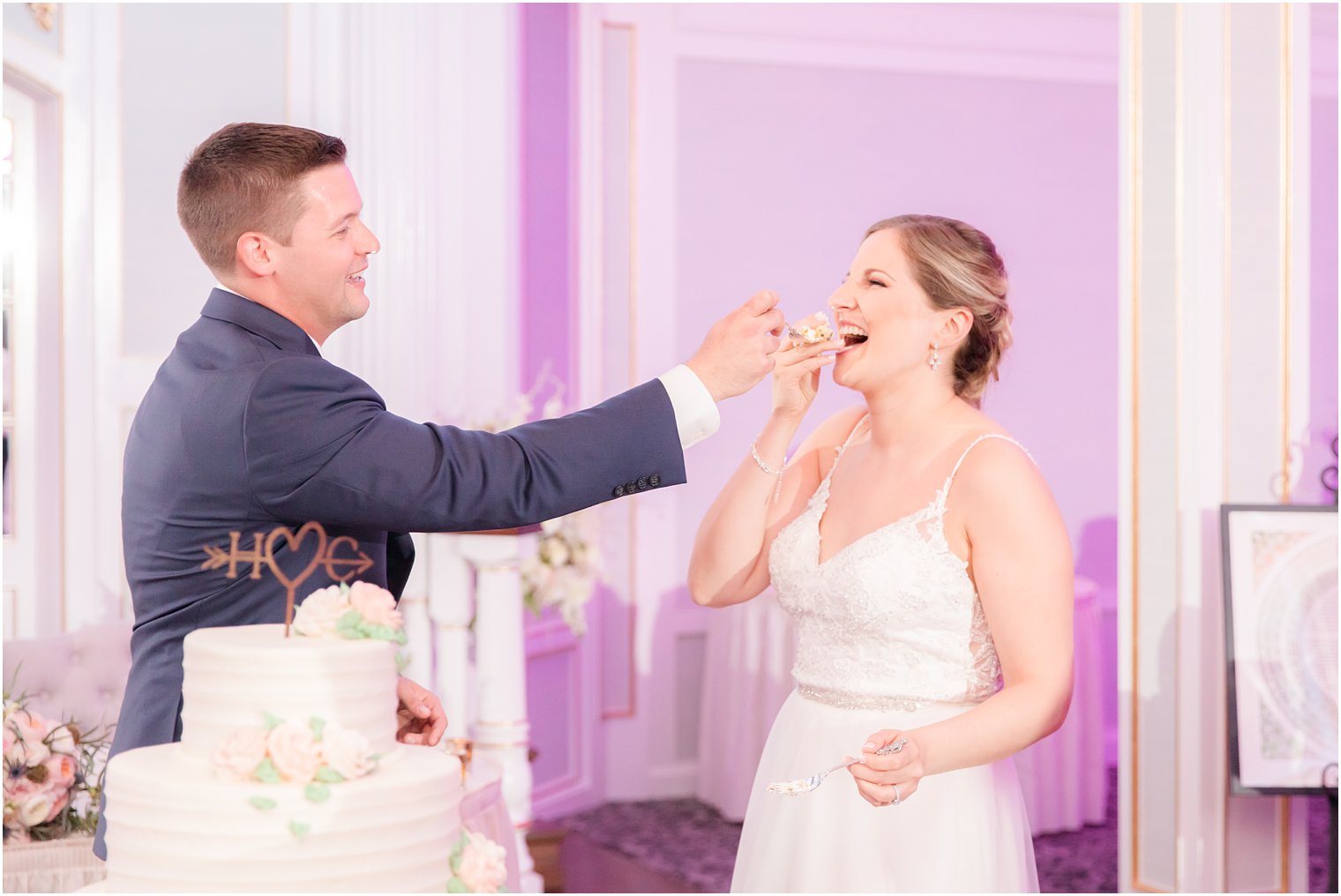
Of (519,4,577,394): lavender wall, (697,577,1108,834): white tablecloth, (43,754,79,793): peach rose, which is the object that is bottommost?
(697,577,1108,834): white tablecloth

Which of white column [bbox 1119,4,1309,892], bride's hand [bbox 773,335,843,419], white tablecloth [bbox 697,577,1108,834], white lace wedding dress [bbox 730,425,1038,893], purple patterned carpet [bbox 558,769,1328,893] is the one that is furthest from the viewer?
white tablecloth [bbox 697,577,1108,834]

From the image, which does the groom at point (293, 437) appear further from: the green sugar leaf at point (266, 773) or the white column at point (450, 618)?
the white column at point (450, 618)

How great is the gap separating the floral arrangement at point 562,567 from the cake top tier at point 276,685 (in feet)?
9.53

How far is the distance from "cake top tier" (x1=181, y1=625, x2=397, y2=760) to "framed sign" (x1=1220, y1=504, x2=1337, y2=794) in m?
3.20

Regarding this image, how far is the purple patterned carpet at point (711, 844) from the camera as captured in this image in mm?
4816

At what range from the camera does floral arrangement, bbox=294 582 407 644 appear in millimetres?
1691

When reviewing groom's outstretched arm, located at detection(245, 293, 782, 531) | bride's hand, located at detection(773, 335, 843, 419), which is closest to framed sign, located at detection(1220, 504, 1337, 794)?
bride's hand, located at detection(773, 335, 843, 419)

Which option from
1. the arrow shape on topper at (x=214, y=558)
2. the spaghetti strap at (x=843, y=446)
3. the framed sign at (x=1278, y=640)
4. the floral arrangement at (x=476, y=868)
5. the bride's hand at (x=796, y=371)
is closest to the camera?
the floral arrangement at (x=476, y=868)

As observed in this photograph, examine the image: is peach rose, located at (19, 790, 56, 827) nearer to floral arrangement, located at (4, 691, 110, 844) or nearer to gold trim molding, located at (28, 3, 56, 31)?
floral arrangement, located at (4, 691, 110, 844)

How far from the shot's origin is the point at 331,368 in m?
1.90

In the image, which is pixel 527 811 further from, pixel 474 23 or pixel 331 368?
pixel 474 23

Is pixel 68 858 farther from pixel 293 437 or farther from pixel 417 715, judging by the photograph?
pixel 293 437

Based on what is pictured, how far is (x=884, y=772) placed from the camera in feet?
6.49

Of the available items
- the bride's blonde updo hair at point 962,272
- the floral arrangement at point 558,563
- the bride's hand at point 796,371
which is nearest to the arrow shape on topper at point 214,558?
the bride's hand at point 796,371
